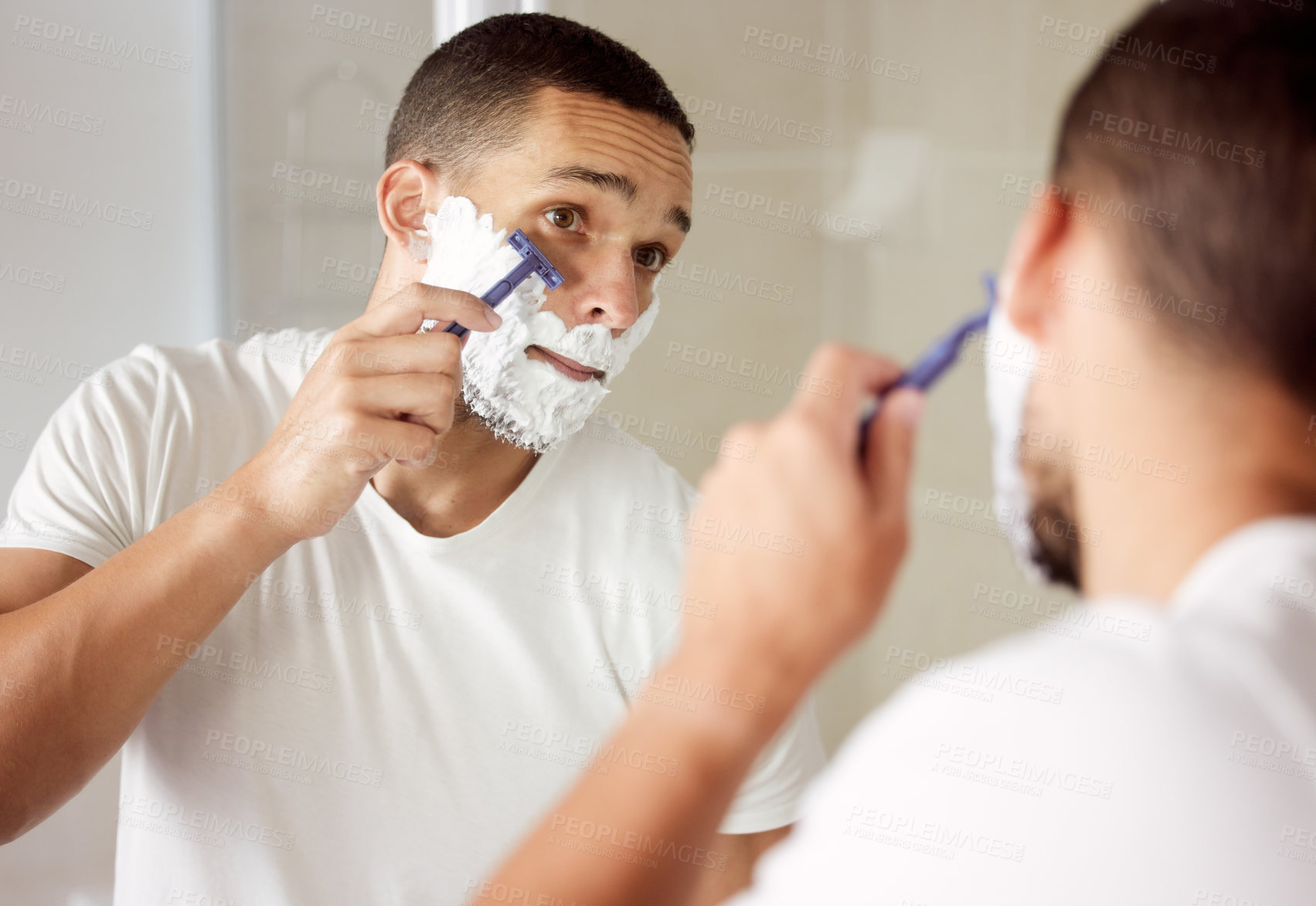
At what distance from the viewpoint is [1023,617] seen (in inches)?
52.1

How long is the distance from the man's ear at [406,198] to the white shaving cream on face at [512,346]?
2cm

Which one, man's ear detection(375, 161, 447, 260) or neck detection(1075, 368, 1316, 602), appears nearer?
neck detection(1075, 368, 1316, 602)

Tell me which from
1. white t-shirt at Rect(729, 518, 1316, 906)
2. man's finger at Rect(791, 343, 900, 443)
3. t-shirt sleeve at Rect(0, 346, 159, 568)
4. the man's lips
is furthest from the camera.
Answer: the man's lips

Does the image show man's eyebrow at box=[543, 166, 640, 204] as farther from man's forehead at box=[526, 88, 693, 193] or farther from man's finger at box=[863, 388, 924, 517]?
man's finger at box=[863, 388, 924, 517]

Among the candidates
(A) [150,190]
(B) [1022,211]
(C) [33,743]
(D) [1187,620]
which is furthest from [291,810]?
(B) [1022,211]

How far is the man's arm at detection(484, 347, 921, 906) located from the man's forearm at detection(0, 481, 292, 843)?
1.47 feet

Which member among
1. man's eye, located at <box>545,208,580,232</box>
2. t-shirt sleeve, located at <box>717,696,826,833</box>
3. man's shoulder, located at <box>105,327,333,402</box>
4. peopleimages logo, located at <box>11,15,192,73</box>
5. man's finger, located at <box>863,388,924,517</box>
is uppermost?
peopleimages logo, located at <box>11,15,192,73</box>

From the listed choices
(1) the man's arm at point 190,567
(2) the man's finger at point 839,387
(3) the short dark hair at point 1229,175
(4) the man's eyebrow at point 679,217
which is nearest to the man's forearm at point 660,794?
(2) the man's finger at point 839,387

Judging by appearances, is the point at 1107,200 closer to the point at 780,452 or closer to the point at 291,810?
the point at 780,452

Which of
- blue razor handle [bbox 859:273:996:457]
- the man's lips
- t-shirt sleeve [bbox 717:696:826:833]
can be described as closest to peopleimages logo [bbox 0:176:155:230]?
the man's lips

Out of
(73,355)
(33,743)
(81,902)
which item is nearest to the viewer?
(33,743)

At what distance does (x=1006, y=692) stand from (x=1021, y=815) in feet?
0.14

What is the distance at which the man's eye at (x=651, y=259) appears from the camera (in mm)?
1003

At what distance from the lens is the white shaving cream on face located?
898 mm
